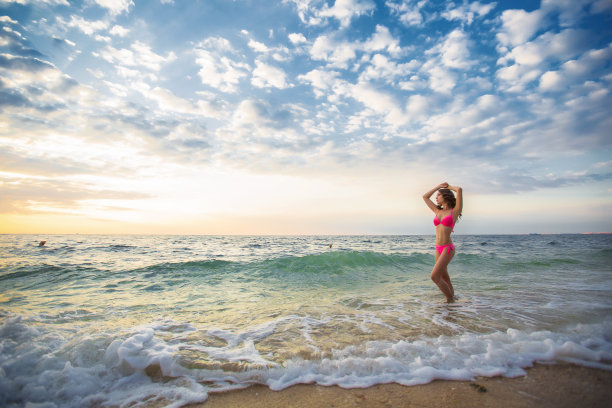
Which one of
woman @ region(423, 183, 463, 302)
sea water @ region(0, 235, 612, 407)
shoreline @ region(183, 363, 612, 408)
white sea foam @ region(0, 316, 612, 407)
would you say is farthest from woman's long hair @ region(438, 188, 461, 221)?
shoreline @ region(183, 363, 612, 408)

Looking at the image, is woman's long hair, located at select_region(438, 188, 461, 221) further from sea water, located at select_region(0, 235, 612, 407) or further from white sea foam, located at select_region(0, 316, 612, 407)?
white sea foam, located at select_region(0, 316, 612, 407)

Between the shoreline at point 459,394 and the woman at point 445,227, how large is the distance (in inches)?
125

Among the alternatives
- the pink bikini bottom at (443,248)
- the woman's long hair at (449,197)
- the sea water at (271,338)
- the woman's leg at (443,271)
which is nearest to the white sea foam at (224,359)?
the sea water at (271,338)

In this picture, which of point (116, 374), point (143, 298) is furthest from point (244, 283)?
point (116, 374)

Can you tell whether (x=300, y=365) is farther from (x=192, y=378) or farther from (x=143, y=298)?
(x=143, y=298)

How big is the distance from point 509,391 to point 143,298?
7.98 m

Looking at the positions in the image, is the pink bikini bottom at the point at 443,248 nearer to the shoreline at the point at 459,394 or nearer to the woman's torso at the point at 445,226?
the woman's torso at the point at 445,226

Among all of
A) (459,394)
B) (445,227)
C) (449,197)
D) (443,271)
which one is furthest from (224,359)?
(449,197)

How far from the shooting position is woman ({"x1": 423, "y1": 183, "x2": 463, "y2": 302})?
5914 mm

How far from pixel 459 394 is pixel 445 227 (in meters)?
4.16

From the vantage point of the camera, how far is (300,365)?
3104mm

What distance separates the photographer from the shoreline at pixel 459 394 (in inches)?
91.4

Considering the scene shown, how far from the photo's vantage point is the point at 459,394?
2.47 m

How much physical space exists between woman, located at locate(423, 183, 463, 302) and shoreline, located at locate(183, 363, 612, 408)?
318 centimetres
